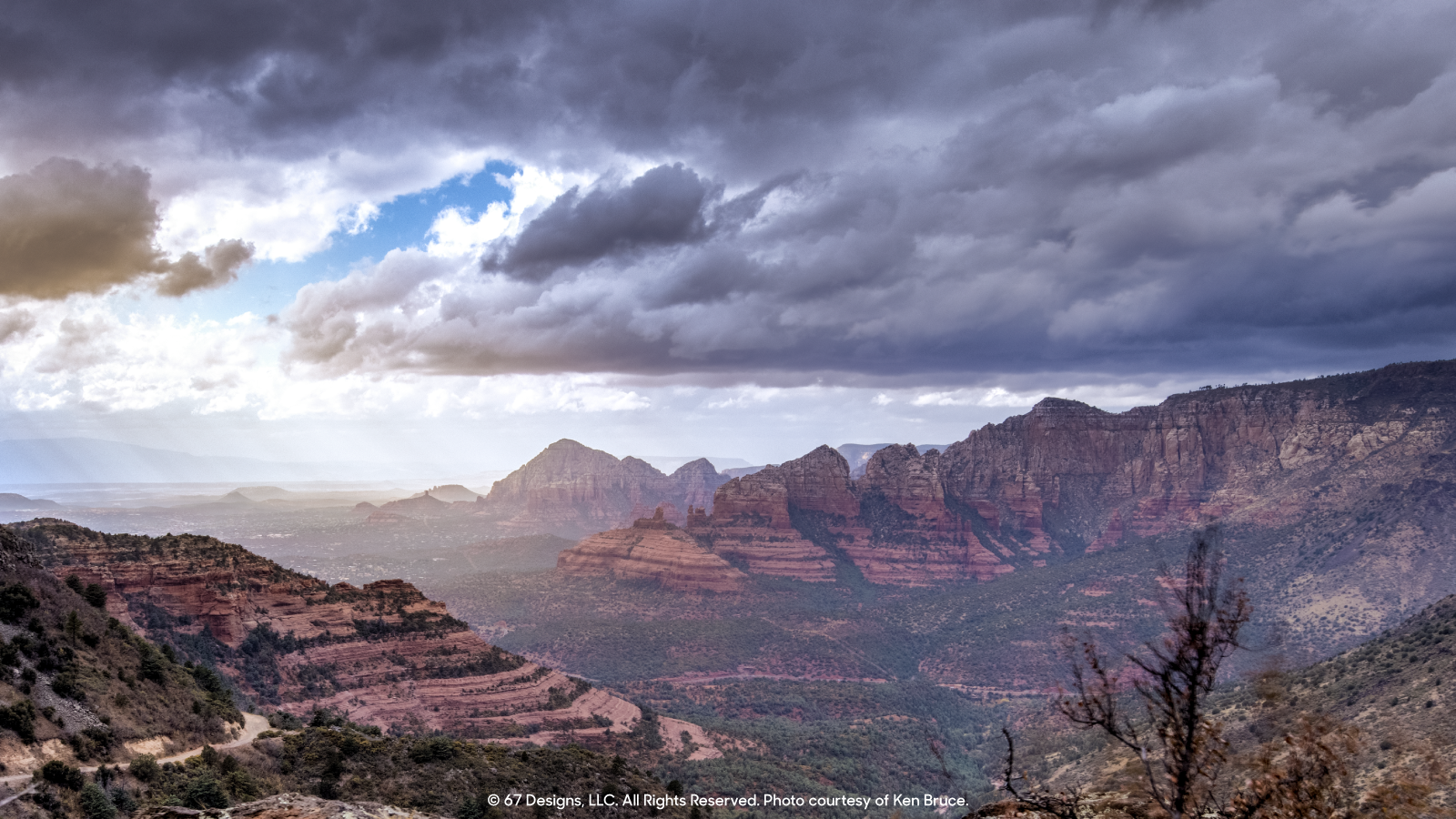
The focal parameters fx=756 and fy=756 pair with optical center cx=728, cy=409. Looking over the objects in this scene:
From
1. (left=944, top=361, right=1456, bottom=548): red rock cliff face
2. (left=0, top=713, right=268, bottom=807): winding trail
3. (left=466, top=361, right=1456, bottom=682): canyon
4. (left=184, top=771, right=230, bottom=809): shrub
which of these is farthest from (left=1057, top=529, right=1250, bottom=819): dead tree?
(left=944, top=361, right=1456, bottom=548): red rock cliff face

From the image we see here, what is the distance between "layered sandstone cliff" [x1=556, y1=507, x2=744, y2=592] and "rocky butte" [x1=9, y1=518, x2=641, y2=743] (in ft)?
280

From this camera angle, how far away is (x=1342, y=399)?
145750 millimetres

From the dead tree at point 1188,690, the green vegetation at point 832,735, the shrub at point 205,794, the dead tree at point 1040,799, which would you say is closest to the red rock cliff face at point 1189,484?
the green vegetation at point 832,735

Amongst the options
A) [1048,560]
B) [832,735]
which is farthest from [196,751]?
[1048,560]

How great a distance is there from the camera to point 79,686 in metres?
32.1

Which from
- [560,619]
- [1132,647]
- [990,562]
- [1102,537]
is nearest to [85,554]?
[560,619]

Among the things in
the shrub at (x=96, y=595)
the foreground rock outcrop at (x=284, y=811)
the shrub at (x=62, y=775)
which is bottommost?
the shrub at (x=62, y=775)

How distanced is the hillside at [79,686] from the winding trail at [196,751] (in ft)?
1.96

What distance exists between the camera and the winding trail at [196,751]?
22341mm

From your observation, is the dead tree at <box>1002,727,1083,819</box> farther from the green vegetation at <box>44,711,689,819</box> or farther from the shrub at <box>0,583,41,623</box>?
the shrub at <box>0,583,41,623</box>

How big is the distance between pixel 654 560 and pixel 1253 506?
112266 millimetres

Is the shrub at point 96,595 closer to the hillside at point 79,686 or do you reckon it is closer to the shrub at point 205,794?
the hillside at point 79,686

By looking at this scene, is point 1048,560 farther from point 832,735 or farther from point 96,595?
point 96,595

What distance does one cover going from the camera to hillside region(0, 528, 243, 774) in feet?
89.1
